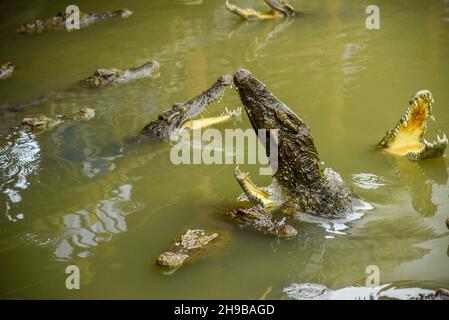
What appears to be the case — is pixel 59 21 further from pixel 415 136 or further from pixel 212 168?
pixel 415 136

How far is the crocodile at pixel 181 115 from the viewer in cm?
723

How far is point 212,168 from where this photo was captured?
6.41 meters

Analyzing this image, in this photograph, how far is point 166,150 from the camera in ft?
22.9

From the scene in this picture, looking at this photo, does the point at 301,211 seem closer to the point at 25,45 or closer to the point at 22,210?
the point at 22,210

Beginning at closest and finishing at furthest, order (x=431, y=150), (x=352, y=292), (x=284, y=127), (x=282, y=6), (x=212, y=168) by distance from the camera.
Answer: (x=352, y=292) → (x=284, y=127) → (x=431, y=150) → (x=212, y=168) → (x=282, y=6)

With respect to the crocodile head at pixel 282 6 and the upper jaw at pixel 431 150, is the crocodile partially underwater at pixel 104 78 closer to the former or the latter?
the crocodile head at pixel 282 6

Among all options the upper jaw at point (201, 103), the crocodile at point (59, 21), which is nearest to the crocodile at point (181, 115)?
the upper jaw at point (201, 103)

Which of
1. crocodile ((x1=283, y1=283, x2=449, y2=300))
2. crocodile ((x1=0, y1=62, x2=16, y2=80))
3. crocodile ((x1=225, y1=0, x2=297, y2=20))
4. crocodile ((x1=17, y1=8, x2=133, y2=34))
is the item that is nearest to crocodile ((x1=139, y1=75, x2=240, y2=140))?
crocodile ((x1=283, y1=283, x2=449, y2=300))

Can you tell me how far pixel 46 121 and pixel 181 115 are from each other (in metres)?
2.01

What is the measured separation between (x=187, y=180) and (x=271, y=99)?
151 centimetres

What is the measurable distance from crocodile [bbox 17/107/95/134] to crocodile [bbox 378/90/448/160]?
4.10 m

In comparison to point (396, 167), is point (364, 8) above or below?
above

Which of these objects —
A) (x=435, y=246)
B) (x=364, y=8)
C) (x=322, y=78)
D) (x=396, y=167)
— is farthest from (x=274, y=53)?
(x=435, y=246)

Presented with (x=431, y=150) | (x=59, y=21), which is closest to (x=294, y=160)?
(x=431, y=150)
